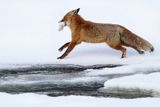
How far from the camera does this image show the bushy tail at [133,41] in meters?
11.6

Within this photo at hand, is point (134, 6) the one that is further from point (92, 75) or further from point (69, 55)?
point (92, 75)

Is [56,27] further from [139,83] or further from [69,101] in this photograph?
[69,101]

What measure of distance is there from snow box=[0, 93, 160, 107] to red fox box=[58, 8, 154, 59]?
3238 millimetres

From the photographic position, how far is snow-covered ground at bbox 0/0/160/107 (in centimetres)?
1023

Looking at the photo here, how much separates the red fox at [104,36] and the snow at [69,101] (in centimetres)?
324

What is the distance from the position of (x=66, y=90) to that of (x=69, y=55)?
2.58 meters

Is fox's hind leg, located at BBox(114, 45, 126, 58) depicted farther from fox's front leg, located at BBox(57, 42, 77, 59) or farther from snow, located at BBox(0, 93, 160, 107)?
snow, located at BBox(0, 93, 160, 107)

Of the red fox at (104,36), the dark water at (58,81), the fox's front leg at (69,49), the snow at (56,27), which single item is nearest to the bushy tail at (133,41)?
the red fox at (104,36)

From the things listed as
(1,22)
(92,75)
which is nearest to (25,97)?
(92,75)

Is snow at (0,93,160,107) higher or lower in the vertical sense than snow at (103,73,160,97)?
lower

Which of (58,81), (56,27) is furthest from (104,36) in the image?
(58,81)

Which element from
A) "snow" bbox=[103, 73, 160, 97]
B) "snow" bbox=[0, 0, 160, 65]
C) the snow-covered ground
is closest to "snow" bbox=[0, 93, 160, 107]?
the snow-covered ground

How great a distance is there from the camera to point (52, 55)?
37.7ft

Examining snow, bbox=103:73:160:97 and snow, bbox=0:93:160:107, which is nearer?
snow, bbox=0:93:160:107
